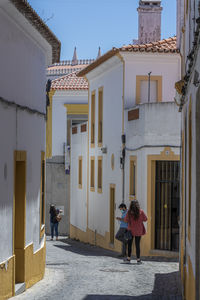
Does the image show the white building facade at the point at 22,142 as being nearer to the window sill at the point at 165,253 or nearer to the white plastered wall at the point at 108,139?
the window sill at the point at 165,253

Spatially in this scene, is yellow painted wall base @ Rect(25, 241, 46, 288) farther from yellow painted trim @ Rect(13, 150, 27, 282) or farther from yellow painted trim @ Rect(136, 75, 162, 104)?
yellow painted trim @ Rect(136, 75, 162, 104)

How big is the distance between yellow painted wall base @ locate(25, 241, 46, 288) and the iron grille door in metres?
6.44

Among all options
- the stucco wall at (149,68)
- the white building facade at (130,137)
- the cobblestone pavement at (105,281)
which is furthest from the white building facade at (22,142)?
the stucco wall at (149,68)

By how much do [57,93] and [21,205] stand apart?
24.8 m

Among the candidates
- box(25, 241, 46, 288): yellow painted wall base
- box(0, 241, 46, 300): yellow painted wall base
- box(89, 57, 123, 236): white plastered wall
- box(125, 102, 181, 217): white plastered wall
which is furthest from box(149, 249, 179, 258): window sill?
box(25, 241, 46, 288): yellow painted wall base

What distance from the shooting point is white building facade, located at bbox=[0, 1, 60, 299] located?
11.1m

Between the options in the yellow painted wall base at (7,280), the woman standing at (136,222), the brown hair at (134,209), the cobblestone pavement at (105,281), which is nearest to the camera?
the yellow painted wall base at (7,280)

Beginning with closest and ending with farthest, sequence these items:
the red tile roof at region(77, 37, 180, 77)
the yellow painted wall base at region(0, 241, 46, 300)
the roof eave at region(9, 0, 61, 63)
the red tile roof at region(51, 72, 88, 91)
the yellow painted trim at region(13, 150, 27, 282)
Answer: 1. the yellow painted wall base at region(0, 241, 46, 300)
2. the roof eave at region(9, 0, 61, 63)
3. the yellow painted trim at region(13, 150, 27, 282)
4. the red tile roof at region(77, 37, 180, 77)
5. the red tile roof at region(51, 72, 88, 91)

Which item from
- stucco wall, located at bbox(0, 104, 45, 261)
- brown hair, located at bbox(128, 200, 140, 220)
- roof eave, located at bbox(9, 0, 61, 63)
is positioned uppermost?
roof eave, located at bbox(9, 0, 61, 63)

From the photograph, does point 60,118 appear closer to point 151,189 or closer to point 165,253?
point 151,189

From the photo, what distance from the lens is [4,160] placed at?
11.1 metres

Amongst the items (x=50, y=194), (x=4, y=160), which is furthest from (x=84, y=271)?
(x=50, y=194)

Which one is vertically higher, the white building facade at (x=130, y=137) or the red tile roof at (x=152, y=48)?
the red tile roof at (x=152, y=48)

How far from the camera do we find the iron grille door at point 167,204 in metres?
20.4
